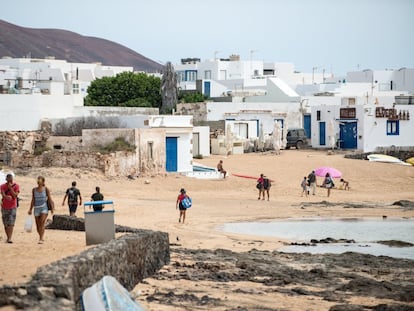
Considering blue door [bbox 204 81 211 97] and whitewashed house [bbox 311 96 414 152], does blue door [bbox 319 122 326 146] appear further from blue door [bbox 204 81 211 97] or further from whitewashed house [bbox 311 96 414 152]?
blue door [bbox 204 81 211 97]

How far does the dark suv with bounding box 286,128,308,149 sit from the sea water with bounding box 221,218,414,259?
24238 millimetres

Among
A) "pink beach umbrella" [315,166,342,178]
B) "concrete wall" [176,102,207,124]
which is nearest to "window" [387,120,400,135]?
"concrete wall" [176,102,207,124]

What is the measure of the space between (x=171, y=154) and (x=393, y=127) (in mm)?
17350

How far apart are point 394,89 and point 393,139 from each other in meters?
26.3

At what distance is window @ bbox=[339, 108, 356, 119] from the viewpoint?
52.8 metres

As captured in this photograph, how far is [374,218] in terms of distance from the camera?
3117 centimetres

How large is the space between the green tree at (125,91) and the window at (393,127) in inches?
791

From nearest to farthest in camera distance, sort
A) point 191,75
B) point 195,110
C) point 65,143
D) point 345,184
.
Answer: point 345,184, point 65,143, point 195,110, point 191,75

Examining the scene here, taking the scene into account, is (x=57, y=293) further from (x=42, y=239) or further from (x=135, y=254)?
(x=42, y=239)

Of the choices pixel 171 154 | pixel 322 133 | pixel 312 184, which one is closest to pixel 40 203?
pixel 312 184

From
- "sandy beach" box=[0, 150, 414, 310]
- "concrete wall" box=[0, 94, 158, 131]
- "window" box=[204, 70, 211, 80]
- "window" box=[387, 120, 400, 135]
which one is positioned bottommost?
"sandy beach" box=[0, 150, 414, 310]

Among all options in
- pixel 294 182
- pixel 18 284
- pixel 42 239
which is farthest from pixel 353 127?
pixel 18 284

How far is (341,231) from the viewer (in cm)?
2773

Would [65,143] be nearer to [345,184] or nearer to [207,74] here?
[345,184]
